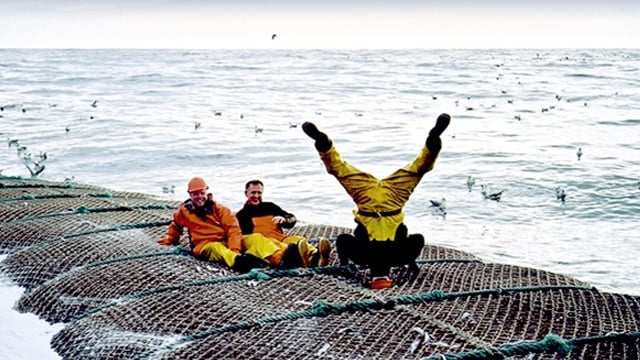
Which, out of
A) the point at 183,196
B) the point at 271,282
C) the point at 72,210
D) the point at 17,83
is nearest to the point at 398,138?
the point at 183,196

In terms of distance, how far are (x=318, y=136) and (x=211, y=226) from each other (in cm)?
134

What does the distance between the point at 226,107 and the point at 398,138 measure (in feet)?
40.0

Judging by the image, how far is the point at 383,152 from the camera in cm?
2219

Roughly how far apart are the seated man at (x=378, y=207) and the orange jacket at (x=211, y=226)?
96cm

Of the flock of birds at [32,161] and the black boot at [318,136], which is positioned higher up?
the black boot at [318,136]

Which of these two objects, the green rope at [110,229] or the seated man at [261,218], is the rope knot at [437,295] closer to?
the seated man at [261,218]


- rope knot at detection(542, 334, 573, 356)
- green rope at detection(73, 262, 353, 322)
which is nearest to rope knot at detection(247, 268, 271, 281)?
green rope at detection(73, 262, 353, 322)

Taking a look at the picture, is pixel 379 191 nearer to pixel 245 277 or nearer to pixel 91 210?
pixel 245 277

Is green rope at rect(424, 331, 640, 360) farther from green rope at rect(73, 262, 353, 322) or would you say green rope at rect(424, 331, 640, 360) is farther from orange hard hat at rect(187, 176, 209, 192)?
orange hard hat at rect(187, 176, 209, 192)

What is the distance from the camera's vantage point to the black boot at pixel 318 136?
18.8 ft

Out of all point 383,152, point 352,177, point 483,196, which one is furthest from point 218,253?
point 383,152

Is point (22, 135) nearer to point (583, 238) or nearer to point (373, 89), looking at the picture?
point (583, 238)

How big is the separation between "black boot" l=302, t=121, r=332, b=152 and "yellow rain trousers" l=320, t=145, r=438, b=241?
2.8 inches

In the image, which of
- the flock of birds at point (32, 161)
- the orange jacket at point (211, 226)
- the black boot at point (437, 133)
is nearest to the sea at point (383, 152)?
the flock of birds at point (32, 161)
